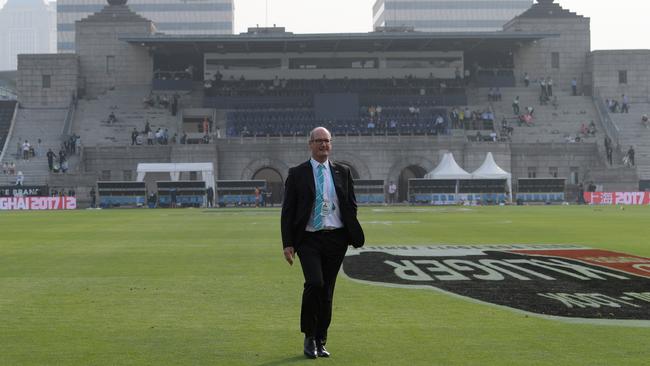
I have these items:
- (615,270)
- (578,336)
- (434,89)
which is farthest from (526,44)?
(578,336)

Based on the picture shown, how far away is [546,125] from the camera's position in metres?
80.6

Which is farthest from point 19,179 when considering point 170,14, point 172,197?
point 170,14

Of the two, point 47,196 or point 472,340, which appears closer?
point 472,340

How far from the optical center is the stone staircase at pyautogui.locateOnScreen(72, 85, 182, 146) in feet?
259

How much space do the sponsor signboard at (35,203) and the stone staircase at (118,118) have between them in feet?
38.5

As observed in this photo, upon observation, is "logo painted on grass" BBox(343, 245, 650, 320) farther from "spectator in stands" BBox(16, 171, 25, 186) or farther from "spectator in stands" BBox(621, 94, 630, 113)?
"spectator in stands" BBox(621, 94, 630, 113)

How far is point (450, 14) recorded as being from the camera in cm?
14400

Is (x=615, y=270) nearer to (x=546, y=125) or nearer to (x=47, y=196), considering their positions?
(x=47, y=196)

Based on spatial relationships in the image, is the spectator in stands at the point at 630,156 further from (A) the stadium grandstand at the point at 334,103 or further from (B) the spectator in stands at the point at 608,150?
(B) the spectator in stands at the point at 608,150

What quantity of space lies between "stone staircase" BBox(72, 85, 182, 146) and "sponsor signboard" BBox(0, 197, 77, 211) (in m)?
11.7

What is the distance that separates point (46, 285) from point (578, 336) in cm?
943

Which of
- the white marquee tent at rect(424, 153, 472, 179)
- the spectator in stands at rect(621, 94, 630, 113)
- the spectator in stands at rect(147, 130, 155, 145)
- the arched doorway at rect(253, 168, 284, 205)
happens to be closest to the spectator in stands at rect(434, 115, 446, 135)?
the white marquee tent at rect(424, 153, 472, 179)

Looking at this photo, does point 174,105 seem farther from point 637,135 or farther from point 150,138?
point 637,135

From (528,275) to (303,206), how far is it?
7.80 m
